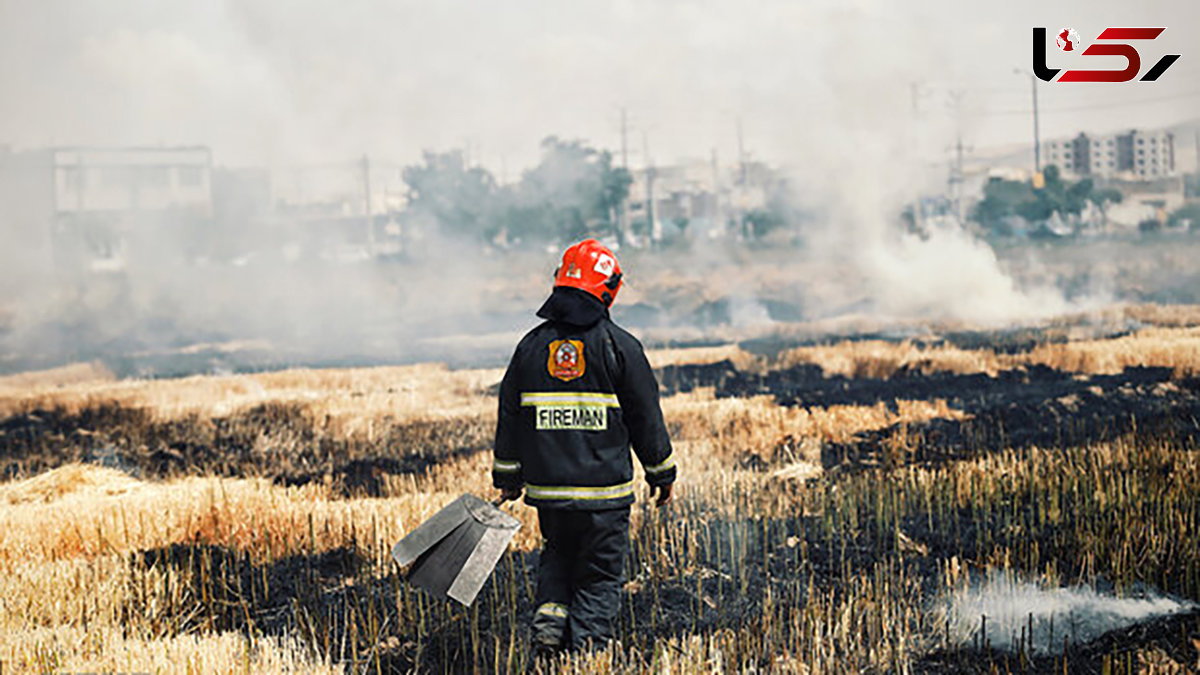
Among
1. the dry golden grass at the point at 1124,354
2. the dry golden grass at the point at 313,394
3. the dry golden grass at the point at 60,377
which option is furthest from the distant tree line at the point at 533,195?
the dry golden grass at the point at 1124,354

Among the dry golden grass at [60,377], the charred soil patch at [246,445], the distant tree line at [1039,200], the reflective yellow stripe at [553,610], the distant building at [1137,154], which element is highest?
the distant building at [1137,154]

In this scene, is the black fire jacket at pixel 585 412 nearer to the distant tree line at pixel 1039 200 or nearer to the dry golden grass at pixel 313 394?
the dry golden grass at pixel 313 394

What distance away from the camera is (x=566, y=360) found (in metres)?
5.26

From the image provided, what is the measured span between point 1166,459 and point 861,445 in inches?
121

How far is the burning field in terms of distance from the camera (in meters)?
5.43

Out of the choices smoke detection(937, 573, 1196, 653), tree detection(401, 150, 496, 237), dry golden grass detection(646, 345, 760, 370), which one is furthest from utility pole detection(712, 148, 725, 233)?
smoke detection(937, 573, 1196, 653)

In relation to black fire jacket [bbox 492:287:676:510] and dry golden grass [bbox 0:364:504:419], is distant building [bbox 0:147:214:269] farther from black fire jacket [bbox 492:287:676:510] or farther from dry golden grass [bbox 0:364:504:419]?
black fire jacket [bbox 492:287:676:510]

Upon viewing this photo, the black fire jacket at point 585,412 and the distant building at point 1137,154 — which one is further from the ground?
the distant building at point 1137,154

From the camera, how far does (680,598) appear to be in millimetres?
6426

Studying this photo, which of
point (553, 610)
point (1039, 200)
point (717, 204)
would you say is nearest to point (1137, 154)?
point (717, 204)

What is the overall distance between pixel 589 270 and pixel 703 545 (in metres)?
2.76

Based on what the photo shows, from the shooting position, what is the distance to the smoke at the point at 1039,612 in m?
5.59

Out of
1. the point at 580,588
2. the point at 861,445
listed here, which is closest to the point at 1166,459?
the point at 861,445

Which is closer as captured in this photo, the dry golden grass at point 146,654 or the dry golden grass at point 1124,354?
the dry golden grass at point 146,654
